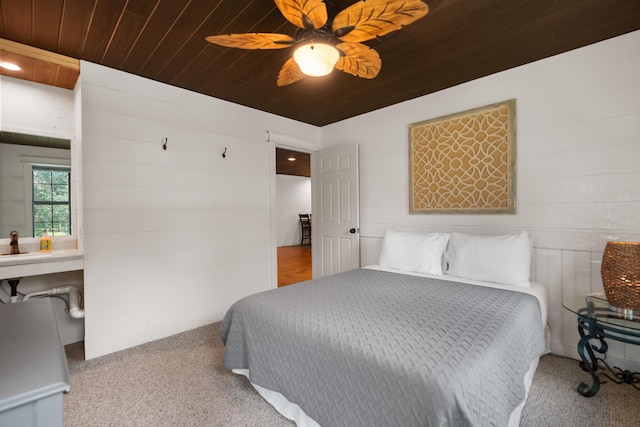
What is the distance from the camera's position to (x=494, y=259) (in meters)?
2.28

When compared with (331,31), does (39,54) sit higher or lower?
higher

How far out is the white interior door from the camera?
3.71m

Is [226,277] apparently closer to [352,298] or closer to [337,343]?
[352,298]

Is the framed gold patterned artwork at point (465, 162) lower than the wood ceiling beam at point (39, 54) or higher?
lower

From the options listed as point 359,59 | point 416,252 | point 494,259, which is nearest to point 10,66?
point 359,59

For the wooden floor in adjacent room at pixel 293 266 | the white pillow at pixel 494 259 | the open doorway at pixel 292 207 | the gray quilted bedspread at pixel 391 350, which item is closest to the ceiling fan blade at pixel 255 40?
the gray quilted bedspread at pixel 391 350

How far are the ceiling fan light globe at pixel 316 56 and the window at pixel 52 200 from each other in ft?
7.86

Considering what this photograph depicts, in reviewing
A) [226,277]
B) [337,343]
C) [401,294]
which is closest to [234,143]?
[226,277]

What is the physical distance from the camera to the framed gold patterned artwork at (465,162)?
2.60m

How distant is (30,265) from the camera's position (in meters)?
2.13

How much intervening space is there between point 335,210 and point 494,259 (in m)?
2.06

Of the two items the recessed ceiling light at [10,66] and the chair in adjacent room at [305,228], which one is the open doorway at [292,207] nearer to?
the chair in adjacent room at [305,228]

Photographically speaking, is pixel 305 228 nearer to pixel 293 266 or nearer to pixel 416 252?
pixel 293 266

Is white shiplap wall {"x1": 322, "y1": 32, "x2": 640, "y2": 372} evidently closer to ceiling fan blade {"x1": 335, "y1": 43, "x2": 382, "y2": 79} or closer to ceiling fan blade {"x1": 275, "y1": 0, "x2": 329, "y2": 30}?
ceiling fan blade {"x1": 335, "y1": 43, "x2": 382, "y2": 79}
